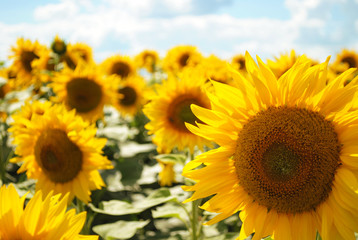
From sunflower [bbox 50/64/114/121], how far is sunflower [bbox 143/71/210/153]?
161 centimetres

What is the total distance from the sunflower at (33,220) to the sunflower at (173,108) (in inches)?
77.5

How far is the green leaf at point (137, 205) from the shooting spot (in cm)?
283

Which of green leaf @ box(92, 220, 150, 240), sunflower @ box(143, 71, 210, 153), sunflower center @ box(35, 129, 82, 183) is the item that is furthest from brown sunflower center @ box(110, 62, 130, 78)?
green leaf @ box(92, 220, 150, 240)

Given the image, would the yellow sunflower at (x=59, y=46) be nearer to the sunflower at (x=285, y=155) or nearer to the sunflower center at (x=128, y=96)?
the sunflower center at (x=128, y=96)

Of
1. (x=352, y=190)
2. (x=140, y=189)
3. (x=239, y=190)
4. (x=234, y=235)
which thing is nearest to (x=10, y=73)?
(x=140, y=189)

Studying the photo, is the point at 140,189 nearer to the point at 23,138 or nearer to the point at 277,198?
the point at 23,138

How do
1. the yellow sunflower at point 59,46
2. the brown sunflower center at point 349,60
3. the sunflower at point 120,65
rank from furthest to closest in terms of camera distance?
the brown sunflower center at point 349,60, the sunflower at point 120,65, the yellow sunflower at point 59,46

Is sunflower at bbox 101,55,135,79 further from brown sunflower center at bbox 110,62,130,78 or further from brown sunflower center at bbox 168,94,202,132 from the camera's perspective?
brown sunflower center at bbox 168,94,202,132

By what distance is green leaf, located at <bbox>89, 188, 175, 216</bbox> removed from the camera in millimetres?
2826

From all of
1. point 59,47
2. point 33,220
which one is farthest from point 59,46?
point 33,220

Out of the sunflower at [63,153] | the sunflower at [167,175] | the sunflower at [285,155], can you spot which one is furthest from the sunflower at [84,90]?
the sunflower at [285,155]

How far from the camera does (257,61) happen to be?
196 cm

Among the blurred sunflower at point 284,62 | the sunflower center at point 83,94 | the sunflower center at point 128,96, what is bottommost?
the blurred sunflower at point 284,62

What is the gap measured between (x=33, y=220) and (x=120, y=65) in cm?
605
